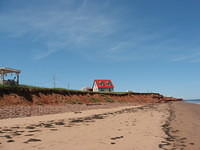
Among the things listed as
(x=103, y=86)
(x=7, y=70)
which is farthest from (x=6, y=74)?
(x=103, y=86)

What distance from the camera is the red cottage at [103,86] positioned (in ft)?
258

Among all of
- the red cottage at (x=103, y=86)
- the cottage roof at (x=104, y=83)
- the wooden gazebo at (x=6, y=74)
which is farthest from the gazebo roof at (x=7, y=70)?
the cottage roof at (x=104, y=83)

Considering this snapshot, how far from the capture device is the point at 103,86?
7900cm

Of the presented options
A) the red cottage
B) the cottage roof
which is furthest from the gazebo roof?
the cottage roof

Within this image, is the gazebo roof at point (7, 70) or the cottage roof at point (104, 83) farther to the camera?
the cottage roof at point (104, 83)

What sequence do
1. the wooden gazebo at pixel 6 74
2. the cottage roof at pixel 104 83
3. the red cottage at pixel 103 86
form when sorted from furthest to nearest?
the cottage roof at pixel 104 83
the red cottage at pixel 103 86
the wooden gazebo at pixel 6 74

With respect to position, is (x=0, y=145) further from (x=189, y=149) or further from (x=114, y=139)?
(x=189, y=149)

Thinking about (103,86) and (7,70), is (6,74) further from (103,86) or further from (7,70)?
(103,86)

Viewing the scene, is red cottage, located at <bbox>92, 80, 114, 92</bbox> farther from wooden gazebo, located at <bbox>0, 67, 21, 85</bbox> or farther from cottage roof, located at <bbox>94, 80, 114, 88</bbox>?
wooden gazebo, located at <bbox>0, 67, 21, 85</bbox>

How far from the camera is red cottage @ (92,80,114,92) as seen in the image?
78688 millimetres

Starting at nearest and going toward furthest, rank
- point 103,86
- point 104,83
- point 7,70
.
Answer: point 7,70, point 103,86, point 104,83

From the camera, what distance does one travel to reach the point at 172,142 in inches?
269

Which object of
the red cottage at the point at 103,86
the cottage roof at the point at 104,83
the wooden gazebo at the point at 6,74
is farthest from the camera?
the cottage roof at the point at 104,83

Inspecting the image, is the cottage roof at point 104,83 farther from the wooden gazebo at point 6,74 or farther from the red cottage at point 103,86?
the wooden gazebo at point 6,74
